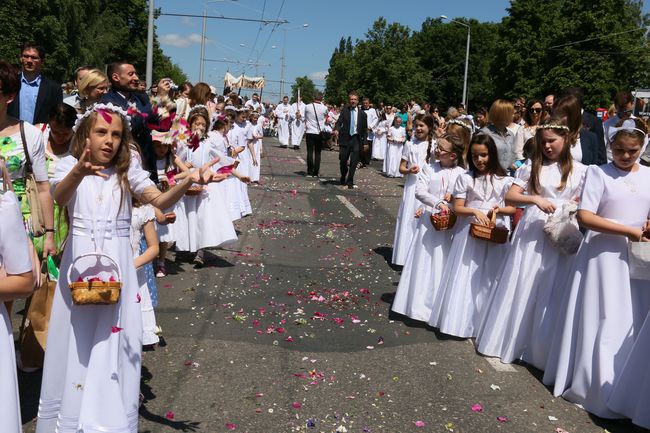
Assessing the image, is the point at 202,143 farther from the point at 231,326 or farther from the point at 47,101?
the point at 231,326

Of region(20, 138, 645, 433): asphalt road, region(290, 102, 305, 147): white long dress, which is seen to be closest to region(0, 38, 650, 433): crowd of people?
region(20, 138, 645, 433): asphalt road

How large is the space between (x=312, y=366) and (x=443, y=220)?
1932mm

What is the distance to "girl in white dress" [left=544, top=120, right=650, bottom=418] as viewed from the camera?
5.04 m

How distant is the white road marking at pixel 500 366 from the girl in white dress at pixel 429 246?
1.11 m

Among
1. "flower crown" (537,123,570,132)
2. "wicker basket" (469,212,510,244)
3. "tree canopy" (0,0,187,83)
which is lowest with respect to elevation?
"wicker basket" (469,212,510,244)

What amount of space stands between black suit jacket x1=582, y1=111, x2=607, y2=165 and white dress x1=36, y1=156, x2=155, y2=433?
247 inches

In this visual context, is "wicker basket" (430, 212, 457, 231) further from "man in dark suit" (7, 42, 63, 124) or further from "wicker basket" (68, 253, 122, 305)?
"man in dark suit" (7, 42, 63, 124)

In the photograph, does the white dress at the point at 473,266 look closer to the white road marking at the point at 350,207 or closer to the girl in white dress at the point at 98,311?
the girl in white dress at the point at 98,311

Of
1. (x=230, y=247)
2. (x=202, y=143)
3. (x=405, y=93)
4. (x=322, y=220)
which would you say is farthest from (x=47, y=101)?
(x=405, y=93)

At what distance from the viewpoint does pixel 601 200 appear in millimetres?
5141

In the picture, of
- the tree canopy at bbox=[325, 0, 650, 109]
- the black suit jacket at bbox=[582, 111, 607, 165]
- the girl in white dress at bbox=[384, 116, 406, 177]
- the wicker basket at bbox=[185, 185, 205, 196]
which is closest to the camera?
the black suit jacket at bbox=[582, 111, 607, 165]

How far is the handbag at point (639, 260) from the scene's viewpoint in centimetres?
479

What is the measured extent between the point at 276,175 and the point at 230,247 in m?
10.8

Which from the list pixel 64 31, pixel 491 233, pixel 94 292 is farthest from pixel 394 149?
pixel 64 31
